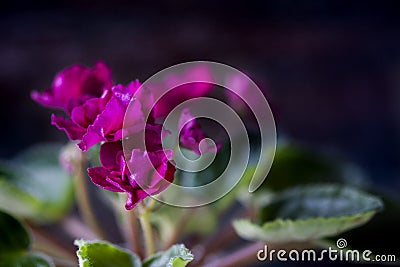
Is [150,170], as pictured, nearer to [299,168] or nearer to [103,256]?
[103,256]

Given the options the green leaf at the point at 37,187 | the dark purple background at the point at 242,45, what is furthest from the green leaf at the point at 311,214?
the dark purple background at the point at 242,45

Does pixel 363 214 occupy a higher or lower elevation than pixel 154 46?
lower

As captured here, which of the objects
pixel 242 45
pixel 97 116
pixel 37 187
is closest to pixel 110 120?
pixel 97 116

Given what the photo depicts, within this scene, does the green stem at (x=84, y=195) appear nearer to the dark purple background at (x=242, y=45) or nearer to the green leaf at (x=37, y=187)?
the green leaf at (x=37, y=187)

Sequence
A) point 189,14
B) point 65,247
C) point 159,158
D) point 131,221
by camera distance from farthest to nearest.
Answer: point 189,14
point 65,247
point 131,221
point 159,158

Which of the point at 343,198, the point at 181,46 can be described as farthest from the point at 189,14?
the point at 343,198

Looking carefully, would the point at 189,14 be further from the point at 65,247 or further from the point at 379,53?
the point at 65,247
